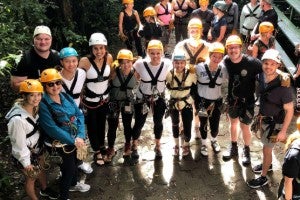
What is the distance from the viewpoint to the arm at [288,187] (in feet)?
13.2

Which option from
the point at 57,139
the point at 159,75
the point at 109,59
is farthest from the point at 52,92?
the point at 159,75

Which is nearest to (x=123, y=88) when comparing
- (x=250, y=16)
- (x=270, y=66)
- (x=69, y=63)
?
(x=69, y=63)

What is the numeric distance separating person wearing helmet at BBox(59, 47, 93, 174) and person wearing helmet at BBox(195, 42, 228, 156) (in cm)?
211

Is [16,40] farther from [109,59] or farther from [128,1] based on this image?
[128,1]

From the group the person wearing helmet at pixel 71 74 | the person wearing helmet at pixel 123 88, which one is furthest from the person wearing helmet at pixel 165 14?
the person wearing helmet at pixel 71 74

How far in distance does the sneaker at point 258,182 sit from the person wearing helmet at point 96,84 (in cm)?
285

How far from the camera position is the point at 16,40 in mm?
6812

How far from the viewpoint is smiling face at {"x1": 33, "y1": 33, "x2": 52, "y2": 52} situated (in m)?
5.34

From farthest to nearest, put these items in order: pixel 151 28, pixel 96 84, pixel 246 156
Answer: pixel 151 28
pixel 246 156
pixel 96 84

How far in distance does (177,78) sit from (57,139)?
2.37 metres

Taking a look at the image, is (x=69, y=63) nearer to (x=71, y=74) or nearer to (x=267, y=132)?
(x=71, y=74)

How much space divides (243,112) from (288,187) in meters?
2.30

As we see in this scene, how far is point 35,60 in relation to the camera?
5.43 metres

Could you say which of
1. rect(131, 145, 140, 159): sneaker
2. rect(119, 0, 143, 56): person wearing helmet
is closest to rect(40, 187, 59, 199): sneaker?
rect(131, 145, 140, 159): sneaker
